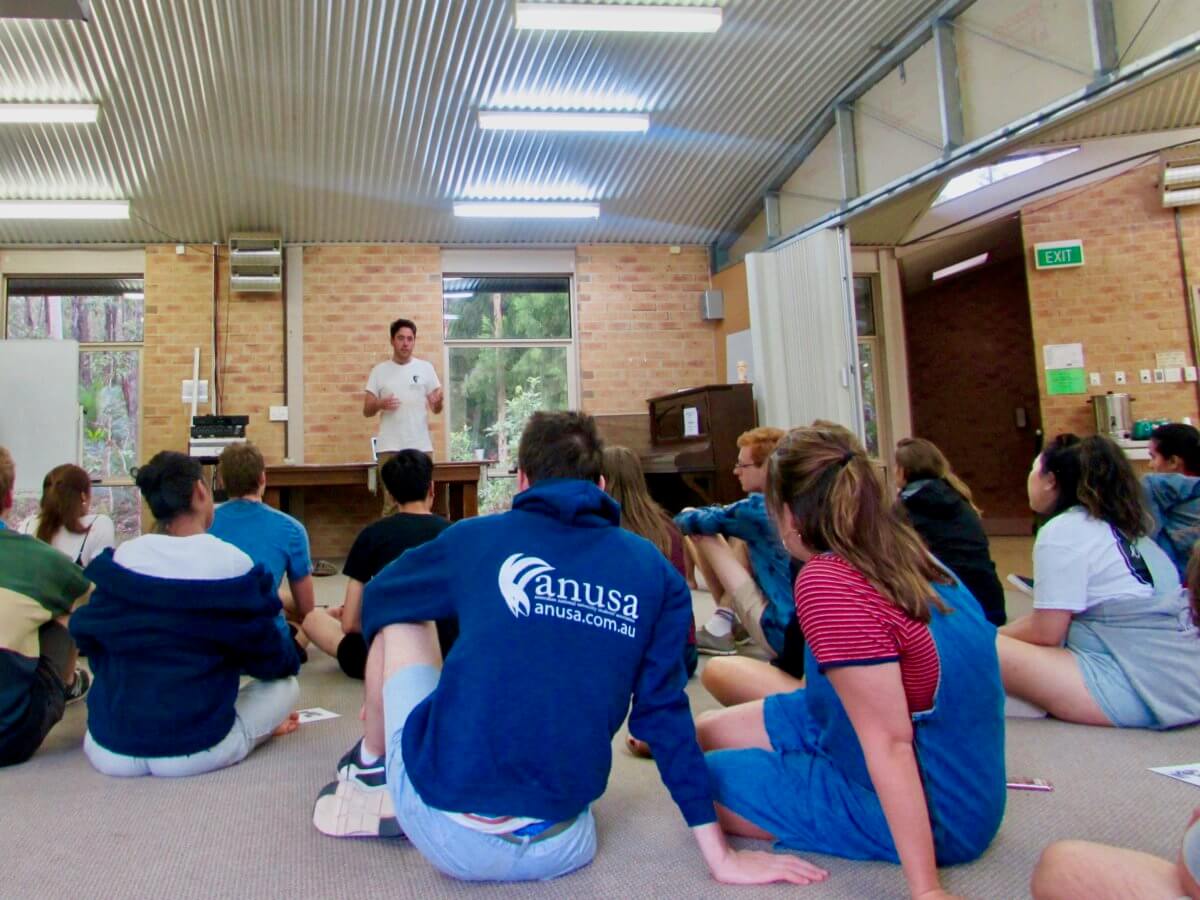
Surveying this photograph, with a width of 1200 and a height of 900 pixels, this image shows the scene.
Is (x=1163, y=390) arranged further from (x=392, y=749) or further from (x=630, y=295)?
(x=392, y=749)

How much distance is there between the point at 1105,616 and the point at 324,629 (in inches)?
106

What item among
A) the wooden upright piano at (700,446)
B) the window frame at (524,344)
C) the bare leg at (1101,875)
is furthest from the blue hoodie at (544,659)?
the window frame at (524,344)

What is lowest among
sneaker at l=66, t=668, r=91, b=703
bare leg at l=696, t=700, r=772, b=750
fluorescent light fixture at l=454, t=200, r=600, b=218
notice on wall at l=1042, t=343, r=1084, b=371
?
sneaker at l=66, t=668, r=91, b=703

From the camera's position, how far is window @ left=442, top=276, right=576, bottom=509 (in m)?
8.11

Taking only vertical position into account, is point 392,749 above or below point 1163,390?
below

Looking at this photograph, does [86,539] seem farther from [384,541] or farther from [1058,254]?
[1058,254]

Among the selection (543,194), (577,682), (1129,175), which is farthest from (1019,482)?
(577,682)

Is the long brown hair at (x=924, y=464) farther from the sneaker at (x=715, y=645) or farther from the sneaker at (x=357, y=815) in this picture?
the sneaker at (x=357, y=815)

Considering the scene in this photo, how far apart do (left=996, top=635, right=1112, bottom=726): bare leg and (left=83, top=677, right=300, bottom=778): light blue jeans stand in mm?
2062

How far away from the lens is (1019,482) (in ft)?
29.1

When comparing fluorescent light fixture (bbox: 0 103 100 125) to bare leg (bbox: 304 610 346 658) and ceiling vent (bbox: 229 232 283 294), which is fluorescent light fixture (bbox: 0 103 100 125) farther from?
bare leg (bbox: 304 610 346 658)

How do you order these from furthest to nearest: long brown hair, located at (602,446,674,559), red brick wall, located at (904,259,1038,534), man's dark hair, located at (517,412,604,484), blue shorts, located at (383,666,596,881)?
red brick wall, located at (904,259,1038,534) → long brown hair, located at (602,446,674,559) → man's dark hair, located at (517,412,604,484) → blue shorts, located at (383,666,596,881)

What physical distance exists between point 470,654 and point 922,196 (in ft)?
24.3

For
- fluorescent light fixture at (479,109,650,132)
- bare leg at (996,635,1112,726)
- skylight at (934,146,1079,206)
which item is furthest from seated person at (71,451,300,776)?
skylight at (934,146,1079,206)
